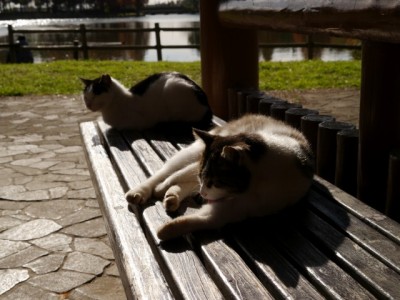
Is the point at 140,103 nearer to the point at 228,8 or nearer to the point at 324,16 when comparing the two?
the point at 228,8

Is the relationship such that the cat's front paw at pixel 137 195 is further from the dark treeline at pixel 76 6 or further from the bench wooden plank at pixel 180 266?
the dark treeline at pixel 76 6

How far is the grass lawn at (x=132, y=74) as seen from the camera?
8805 mm

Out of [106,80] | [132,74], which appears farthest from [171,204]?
[132,74]

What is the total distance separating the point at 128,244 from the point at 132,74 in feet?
28.3

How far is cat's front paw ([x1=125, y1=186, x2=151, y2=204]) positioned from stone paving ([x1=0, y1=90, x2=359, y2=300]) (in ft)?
2.28

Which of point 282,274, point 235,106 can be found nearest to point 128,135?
point 235,106

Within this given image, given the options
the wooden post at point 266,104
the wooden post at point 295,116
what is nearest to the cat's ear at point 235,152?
the wooden post at point 295,116

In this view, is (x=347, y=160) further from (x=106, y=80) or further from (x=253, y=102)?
(x=106, y=80)

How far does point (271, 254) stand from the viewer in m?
1.68

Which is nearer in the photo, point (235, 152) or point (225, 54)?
point (235, 152)

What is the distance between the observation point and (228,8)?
388cm

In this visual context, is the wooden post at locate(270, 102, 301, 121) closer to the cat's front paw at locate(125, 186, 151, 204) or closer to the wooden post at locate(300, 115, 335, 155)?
the wooden post at locate(300, 115, 335, 155)

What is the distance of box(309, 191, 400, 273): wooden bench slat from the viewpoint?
1665 millimetres

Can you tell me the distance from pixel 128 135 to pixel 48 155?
2.01 meters
